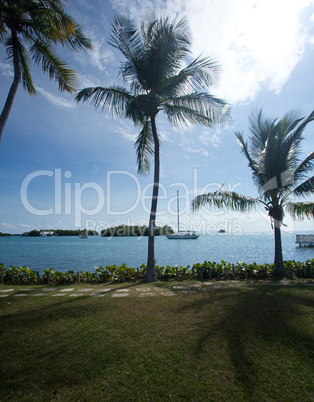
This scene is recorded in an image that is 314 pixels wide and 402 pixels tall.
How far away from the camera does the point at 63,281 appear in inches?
339

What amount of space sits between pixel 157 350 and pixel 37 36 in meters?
9.27

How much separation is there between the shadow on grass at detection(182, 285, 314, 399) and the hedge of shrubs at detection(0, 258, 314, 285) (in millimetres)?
3277

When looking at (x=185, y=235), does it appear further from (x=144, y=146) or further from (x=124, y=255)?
(x=144, y=146)

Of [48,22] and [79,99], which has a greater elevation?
[48,22]

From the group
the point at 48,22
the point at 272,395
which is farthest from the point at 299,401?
the point at 48,22

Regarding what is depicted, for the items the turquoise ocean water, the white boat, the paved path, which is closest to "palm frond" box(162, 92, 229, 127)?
the paved path

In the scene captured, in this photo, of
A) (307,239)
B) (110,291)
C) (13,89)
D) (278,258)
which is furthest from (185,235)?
(13,89)

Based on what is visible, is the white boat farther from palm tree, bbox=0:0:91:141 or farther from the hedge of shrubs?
palm tree, bbox=0:0:91:141

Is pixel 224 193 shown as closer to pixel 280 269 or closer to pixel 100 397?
pixel 280 269

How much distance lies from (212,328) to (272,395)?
1649mm

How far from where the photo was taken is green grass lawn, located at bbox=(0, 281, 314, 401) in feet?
8.29

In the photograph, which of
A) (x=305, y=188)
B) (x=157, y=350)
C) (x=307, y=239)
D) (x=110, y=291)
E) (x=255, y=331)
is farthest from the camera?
(x=307, y=239)

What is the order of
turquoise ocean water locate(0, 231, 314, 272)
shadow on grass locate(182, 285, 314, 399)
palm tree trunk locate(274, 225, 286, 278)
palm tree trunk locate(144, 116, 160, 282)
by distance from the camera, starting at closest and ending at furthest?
shadow on grass locate(182, 285, 314, 399)
palm tree trunk locate(144, 116, 160, 282)
palm tree trunk locate(274, 225, 286, 278)
turquoise ocean water locate(0, 231, 314, 272)

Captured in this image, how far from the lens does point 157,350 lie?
10.9 feet
